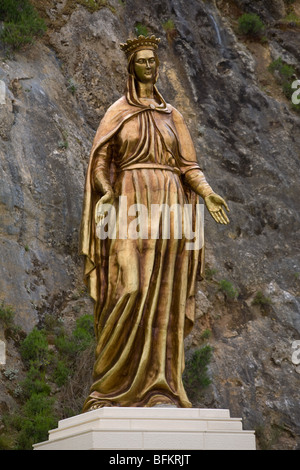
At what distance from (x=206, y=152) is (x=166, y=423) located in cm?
1500

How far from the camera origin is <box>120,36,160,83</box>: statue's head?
8492 mm

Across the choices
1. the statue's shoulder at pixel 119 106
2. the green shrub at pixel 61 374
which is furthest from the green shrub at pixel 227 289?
the statue's shoulder at pixel 119 106

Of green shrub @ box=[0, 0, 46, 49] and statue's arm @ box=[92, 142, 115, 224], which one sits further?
green shrub @ box=[0, 0, 46, 49]

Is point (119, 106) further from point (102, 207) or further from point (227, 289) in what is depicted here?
point (227, 289)

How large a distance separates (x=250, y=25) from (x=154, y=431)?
19284 mm

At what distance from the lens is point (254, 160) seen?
21.7m

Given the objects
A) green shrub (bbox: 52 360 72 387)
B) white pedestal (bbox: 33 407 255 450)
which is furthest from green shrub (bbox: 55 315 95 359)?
white pedestal (bbox: 33 407 255 450)

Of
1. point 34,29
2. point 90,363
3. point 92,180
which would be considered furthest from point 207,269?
point 92,180

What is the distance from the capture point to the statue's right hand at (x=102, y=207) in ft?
26.1

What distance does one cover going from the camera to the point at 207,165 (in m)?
21.1

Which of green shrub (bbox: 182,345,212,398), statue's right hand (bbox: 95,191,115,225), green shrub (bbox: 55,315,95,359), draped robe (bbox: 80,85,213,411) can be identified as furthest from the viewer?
green shrub (bbox: 182,345,212,398)

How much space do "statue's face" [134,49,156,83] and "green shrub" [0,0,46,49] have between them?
11822 millimetres

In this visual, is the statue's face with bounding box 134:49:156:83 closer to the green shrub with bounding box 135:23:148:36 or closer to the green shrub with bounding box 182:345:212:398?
the green shrub with bounding box 182:345:212:398

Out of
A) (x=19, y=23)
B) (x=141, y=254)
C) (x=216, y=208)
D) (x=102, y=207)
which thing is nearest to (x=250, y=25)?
(x=19, y=23)
